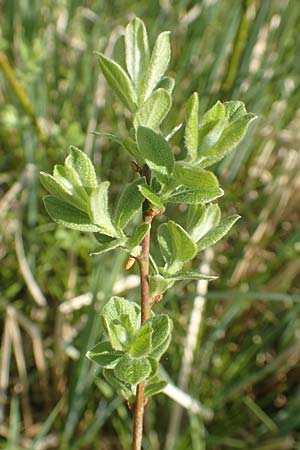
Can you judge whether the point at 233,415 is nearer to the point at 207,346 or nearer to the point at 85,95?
the point at 207,346

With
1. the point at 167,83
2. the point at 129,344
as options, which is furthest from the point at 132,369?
the point at 167,83

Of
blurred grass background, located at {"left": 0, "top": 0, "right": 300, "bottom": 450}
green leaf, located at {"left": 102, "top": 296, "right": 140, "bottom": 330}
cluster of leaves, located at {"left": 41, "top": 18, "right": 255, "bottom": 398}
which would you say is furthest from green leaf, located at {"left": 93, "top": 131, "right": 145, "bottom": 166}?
blurred grass background, located at {"left": 0, "top": 0, "right": 300, "bottom": 450}

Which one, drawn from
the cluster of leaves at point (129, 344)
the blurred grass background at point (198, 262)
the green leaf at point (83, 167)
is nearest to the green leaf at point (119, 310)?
the cluster of leaves at point (129, 344)

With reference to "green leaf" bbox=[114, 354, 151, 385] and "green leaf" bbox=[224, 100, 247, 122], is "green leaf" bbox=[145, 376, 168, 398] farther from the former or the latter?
"green leaf" bbox=[224, 100, 247, 122]

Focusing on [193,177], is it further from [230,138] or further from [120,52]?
[120,52]

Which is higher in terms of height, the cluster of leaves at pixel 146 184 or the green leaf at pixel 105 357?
the cluster of leaves at pixel 146 184

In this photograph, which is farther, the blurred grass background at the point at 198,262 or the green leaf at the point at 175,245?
the blurred grass background at the point at 198,262

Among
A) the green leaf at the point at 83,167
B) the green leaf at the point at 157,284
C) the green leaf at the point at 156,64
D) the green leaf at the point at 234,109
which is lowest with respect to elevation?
the green leaf at the point at 157,284

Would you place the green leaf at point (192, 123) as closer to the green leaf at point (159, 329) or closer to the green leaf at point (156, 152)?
the green leaf at point (156, 152)
